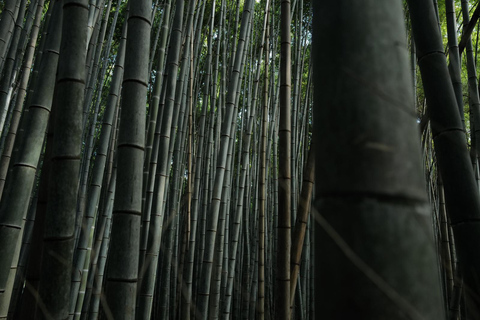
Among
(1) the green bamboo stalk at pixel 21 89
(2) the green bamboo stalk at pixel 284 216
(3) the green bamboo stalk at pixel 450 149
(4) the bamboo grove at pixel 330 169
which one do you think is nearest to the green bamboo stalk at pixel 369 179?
(4) the bamboo grove at pixel 330 169

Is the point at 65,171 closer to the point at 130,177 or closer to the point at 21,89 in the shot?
the point at 130,177

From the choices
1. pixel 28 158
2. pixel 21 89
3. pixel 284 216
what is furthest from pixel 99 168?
pixel 284 216

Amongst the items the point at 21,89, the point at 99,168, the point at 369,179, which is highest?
the point at 21,89

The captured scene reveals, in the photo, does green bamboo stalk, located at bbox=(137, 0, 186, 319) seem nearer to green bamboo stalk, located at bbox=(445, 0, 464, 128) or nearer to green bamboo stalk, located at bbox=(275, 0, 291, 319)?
green bamboo stalk, located at bbox=(275, 0, 291, 319)

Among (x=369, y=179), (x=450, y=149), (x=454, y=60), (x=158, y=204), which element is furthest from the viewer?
(x=158, y=204)

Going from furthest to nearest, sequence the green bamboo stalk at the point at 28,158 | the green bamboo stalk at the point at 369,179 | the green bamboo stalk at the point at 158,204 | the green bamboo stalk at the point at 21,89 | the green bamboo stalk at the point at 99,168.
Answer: the green bamboo stalk at the point at 21,89 < the green bamboo stalk at the point at 99,168 < the green bamboo stalk at the point at 158,204 < the green bamboo stalk at the point at 28,158 < the green bamboo stalk at the point at 369,179

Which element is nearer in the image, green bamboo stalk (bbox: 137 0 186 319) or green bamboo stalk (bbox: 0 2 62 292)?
green bamboo stalk (bbox: 0 2 62 292)

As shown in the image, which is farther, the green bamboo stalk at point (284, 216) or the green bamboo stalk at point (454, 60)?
the green bamboo stalk at point (454, 60)

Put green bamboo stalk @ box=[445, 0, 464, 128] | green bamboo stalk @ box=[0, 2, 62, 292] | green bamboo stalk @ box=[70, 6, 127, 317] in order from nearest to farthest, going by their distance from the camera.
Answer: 1. green bamboo stalk @ box=[0, 2, 62, 292]
2. green bamboo stalk @ box=[445, 0, 464, 128]
3. green bamboo stalk @ box=[70, 6, 127, 317]

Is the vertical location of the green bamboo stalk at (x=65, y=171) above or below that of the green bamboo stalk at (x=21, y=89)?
below

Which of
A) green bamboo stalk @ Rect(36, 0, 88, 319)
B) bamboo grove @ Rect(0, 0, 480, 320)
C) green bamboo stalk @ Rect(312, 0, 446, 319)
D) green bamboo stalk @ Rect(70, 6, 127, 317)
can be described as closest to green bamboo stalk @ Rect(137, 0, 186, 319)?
bamboo grove @ Rect(0, 0, 480, 320)

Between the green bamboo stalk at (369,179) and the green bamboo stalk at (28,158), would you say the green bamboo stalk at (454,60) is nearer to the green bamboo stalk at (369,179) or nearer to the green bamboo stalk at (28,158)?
the green bamboo stalk at (369,179)

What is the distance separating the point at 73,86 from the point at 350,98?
2.16ft

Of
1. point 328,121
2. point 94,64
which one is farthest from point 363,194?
point 94,64
